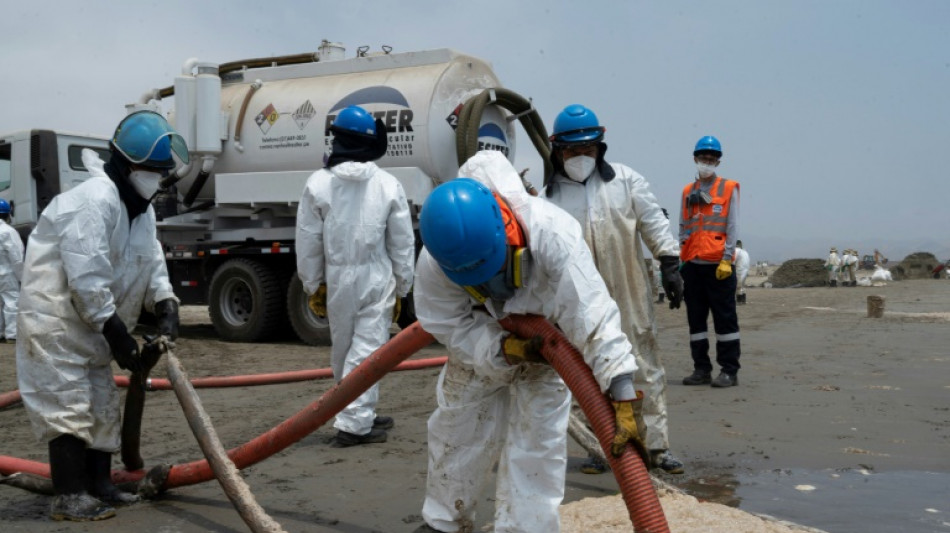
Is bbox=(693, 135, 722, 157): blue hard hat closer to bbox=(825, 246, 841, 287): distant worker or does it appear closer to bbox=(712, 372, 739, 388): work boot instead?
bbox=(712, 372, 739, 388): work boot

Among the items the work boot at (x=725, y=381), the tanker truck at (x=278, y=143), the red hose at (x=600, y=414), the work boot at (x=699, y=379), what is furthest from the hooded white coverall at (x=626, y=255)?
the tanker truck at (x=278, y=143)

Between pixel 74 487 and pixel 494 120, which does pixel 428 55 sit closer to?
pixel 494 120

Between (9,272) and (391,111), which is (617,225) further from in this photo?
(9,272)

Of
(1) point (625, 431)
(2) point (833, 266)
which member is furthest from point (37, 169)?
(2) point (833, 266)

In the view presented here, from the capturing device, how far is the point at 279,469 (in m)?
4.71

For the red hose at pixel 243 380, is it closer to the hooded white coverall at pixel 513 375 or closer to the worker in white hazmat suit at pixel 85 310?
the worker in white hazmat suit at pixel 85 310

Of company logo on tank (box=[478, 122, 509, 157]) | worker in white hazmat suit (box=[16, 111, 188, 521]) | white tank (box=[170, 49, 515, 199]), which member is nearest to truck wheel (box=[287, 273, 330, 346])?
white tank (box=[170, 49, 515, 199])

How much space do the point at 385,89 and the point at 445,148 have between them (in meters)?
0.99

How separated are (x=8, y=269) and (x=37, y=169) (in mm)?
1340

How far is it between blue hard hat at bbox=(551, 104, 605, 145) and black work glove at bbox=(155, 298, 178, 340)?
6.67ft

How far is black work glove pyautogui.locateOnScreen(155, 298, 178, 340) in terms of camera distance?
419 cm

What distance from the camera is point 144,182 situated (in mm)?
3990

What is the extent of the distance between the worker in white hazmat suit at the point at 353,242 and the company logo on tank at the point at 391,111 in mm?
4144

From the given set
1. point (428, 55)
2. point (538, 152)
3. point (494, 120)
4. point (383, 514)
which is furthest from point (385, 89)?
point (383, 514)
